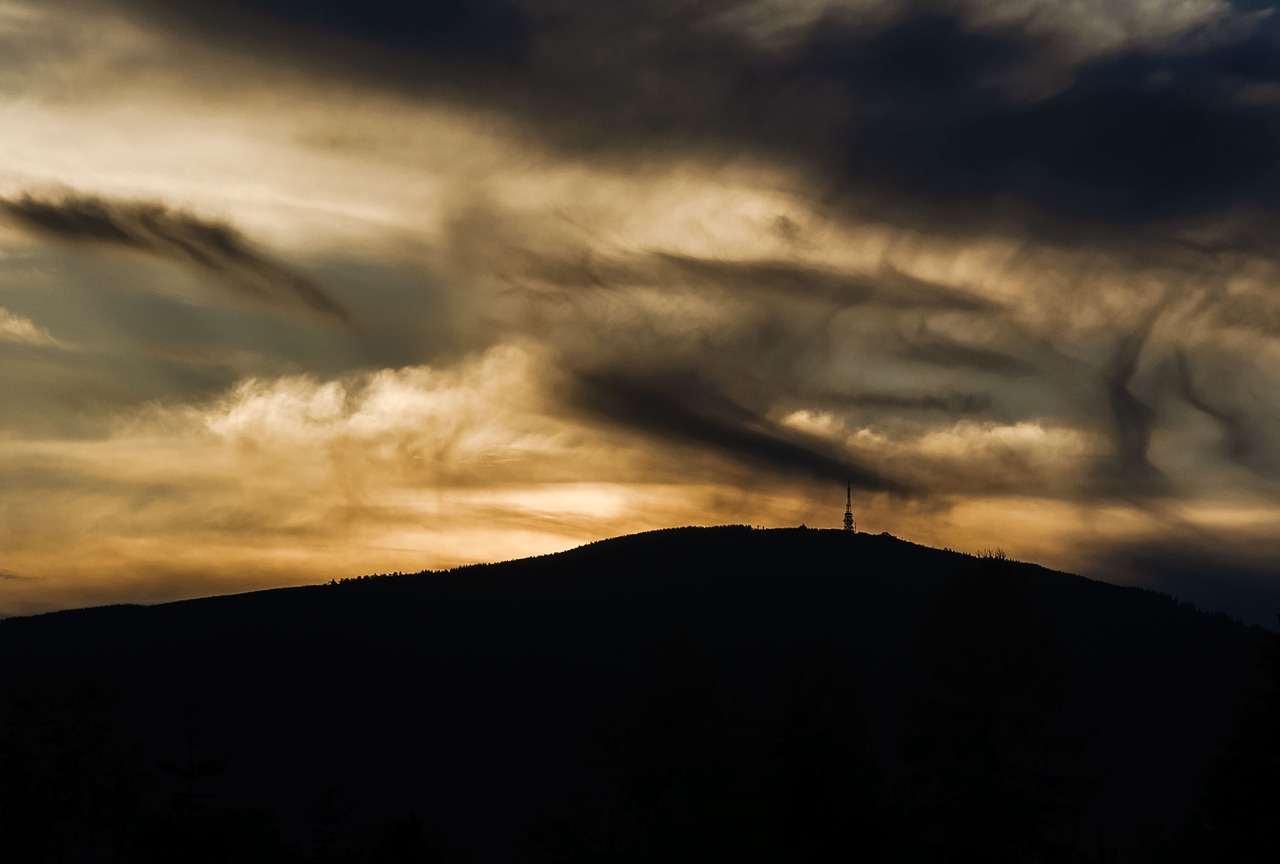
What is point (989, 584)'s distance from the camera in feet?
155

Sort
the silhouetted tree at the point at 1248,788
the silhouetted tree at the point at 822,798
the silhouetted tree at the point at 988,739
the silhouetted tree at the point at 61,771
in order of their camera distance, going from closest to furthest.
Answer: the silhouetted tree at the point at 1248,788, the silhouetted tree at the point at 988,739, the silhouetted tree at the point at 822,798, the silhouetted tree at the point at 61,771

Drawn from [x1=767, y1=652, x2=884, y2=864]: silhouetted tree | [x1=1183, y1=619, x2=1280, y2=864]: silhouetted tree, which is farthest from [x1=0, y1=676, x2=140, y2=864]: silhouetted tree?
[x1=1183, y1=619, x2=1280, y2=864]: silhouetted tree

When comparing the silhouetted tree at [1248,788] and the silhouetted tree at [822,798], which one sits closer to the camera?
the silhouetted tree at [1248,788]

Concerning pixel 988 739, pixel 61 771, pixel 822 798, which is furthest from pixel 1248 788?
pixel 61 771

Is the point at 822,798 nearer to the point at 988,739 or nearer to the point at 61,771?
the point at 988,739

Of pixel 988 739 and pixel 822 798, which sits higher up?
pixel 988 739

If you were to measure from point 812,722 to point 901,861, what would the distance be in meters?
5.61

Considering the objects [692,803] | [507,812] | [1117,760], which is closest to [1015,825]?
[692,803]

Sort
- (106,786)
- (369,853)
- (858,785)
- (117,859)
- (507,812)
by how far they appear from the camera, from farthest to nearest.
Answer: (507,812)
(106,786)
(117,859)
(858,785)
(369,853)

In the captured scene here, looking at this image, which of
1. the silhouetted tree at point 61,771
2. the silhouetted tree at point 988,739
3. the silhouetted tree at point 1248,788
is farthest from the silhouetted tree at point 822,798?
the silhouetted tree at point 61,771

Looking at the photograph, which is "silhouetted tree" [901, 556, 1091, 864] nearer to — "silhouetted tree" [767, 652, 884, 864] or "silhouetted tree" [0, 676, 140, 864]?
"silhouetted tree" [767, 652, 884, 864]

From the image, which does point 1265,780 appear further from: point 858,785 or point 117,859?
point 117,859

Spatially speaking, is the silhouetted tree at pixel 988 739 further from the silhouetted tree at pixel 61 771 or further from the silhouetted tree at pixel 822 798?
the silhouetted tree at pixel 61 771

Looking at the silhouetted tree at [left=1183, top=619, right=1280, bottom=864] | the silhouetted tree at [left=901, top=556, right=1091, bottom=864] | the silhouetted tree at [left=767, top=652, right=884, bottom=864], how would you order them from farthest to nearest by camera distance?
the silhouetted tree at [left=767, top=652, right=884, bottom=864] < the silhouetted tree at [left=901, top=556, right=1091, bottom=864] < the silhouetted tree at [left=1183, top=619, right=1280, bottom=864]
